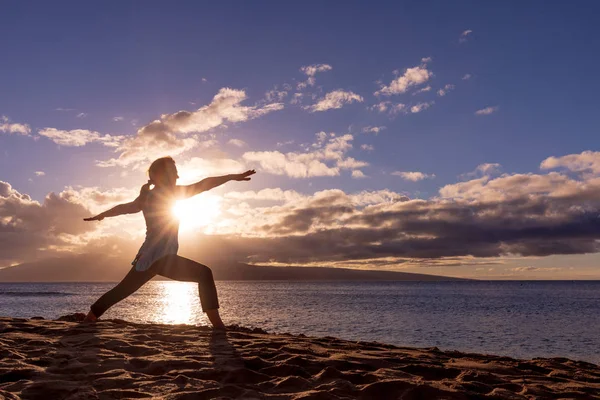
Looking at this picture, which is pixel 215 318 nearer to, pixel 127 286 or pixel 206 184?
pixel 127 286

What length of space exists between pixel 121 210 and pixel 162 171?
1.08m

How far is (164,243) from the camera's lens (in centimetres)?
749

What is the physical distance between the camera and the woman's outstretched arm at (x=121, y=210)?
7781mm

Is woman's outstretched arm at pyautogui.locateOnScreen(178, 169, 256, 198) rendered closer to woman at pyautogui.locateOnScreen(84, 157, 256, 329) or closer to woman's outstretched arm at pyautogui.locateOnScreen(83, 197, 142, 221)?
woman at pyautogui.locateOnScreen(84, 157, 256, 329)

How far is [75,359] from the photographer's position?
16.8 ft

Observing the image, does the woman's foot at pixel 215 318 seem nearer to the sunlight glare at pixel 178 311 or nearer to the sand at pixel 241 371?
the sand at pixel 241 371

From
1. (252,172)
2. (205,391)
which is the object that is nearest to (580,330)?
(252,172)

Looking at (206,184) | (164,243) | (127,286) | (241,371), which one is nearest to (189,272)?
(164,243)

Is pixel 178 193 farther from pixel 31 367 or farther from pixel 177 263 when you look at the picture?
pixel 31 367

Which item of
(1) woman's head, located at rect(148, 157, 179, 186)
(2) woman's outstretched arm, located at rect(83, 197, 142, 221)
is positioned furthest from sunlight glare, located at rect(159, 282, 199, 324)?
(1) woman's head, located at rect(148, 157, 179, 186)

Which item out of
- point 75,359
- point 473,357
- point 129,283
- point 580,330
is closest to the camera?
point 75,359

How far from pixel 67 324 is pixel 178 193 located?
2.91m

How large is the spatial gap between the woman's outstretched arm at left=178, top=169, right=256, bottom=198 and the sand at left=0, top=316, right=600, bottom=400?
7.57 ft

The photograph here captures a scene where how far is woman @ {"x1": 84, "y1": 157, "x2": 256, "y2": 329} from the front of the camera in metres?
7.47
